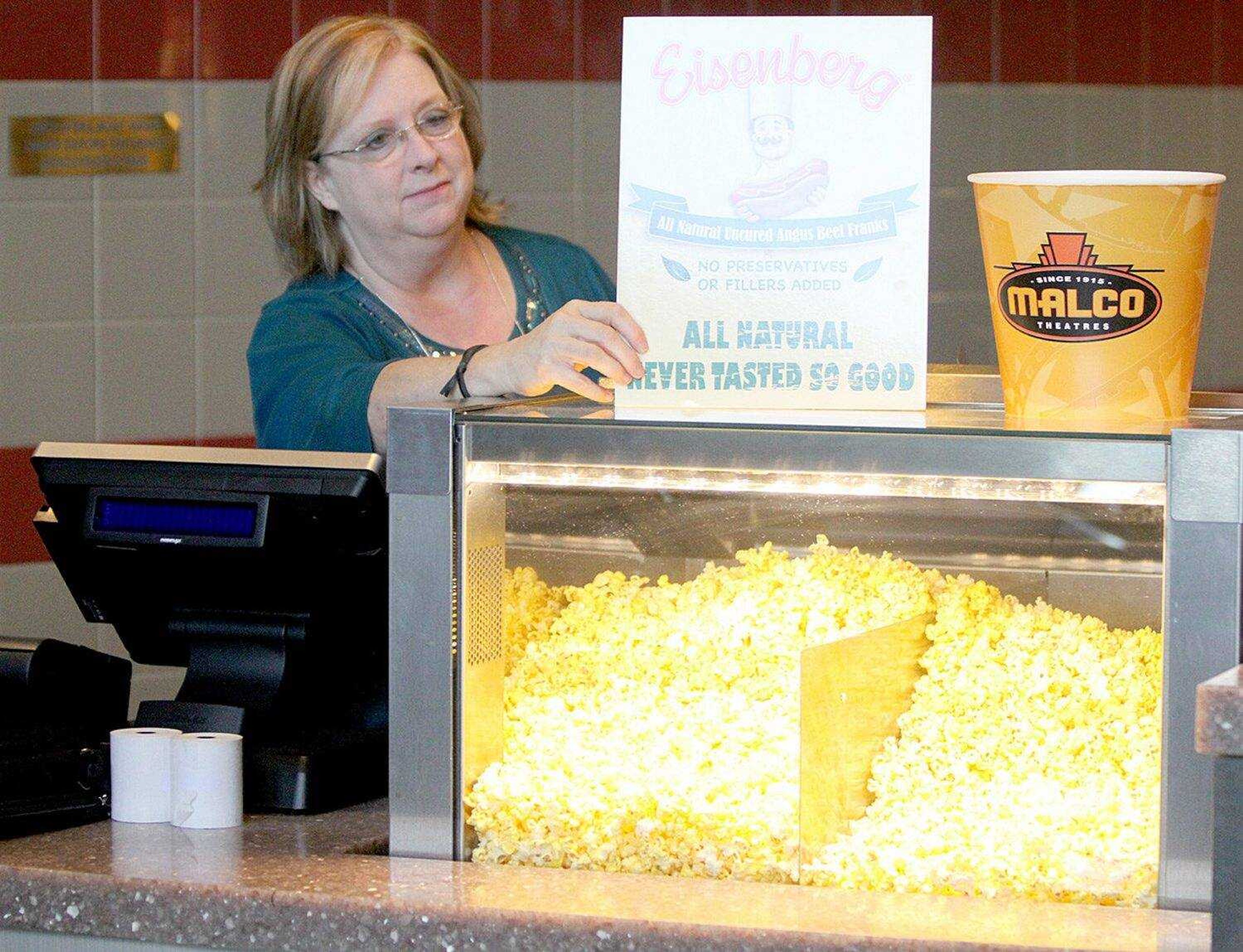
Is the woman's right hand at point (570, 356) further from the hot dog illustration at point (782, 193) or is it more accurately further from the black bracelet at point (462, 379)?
the hot dog illustration at point (782, 193)

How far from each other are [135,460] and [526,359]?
344mm

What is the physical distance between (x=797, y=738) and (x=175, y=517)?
0.55 metres

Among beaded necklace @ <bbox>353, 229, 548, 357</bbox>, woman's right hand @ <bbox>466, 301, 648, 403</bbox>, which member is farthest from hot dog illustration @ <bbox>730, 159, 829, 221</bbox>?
beaded necklace @ <bbox>353, 229, 548, 357</bbox>

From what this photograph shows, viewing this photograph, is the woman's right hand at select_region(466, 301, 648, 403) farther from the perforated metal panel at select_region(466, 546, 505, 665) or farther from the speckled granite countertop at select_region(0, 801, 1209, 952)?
the speckled granite countertop at select_region(0, 801, 1209, 952)

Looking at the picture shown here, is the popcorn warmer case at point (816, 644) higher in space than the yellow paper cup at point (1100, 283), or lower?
lower

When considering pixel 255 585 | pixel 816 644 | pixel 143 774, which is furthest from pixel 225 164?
pixel 816 644

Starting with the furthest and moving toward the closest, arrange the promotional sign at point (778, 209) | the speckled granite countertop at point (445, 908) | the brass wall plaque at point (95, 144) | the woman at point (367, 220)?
the brass wall plaque at point (95, 144)
the woman at point (367, 220)
the promotional sign at point (778, 209)
the speckled granite countertop at point (445, 908)

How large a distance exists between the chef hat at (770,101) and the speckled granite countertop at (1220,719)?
54cm

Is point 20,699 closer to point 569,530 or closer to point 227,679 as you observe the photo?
point 227,679

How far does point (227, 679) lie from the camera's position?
1577mm

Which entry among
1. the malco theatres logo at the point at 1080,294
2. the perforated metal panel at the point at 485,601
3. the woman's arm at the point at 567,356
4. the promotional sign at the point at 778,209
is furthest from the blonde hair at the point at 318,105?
the malco theatres logo at the point at 1080,294

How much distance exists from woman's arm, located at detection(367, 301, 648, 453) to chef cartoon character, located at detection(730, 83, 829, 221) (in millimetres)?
127

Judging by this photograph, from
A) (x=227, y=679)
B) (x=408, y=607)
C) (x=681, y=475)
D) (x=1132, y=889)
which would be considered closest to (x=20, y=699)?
(x=227, y=679)

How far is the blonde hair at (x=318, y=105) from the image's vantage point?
2250 mm
